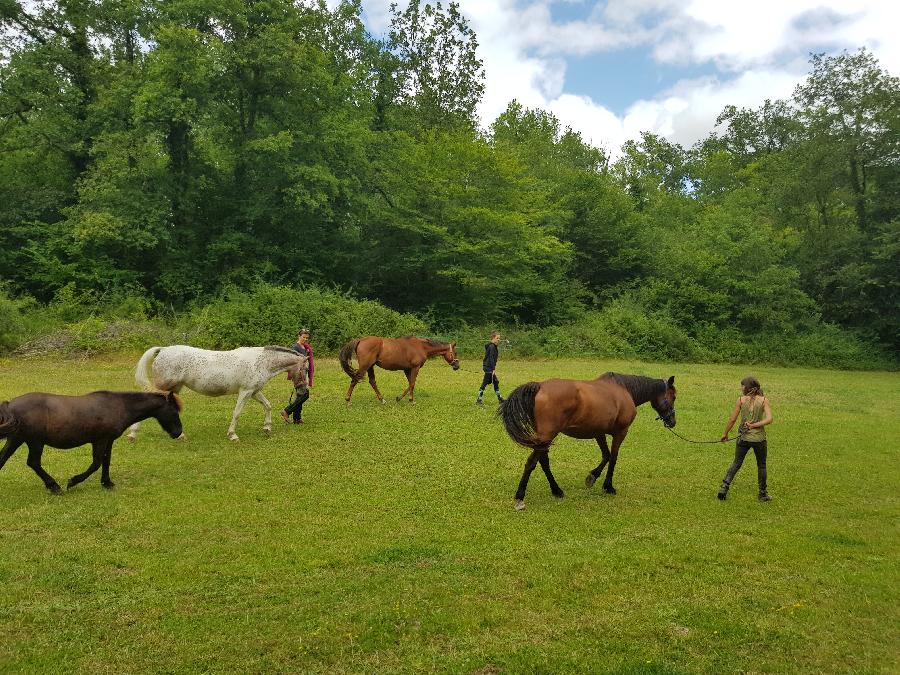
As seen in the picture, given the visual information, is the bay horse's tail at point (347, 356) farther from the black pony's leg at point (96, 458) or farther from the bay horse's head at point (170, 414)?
the black pony's leg at point (96, 458)

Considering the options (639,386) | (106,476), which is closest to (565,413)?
(639,386)

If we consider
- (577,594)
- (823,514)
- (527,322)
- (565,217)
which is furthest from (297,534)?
(565,217)

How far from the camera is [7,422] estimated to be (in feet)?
23.8

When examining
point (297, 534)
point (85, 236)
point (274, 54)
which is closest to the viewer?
point (297, 534)

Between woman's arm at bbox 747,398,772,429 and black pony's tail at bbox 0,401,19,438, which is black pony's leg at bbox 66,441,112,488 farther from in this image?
woman's arm at bbox 747,398,772,429

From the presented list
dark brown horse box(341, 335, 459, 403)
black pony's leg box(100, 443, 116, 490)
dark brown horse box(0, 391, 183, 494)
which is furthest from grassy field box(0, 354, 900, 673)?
dark brown horse box(341, 335, 459, 403)

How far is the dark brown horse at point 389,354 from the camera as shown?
14891 mm

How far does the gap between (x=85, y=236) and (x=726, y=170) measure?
5026 centimetres

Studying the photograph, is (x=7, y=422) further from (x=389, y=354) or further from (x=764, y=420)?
(x=764, y=420)

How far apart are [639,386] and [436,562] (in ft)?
15.0

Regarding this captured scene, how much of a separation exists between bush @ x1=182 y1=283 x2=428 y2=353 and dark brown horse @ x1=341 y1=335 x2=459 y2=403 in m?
9.64

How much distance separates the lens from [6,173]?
3067 centimetres

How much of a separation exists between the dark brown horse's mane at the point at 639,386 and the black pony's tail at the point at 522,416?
66.3 inches

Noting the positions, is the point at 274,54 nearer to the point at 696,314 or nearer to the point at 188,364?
the point at 188,364
